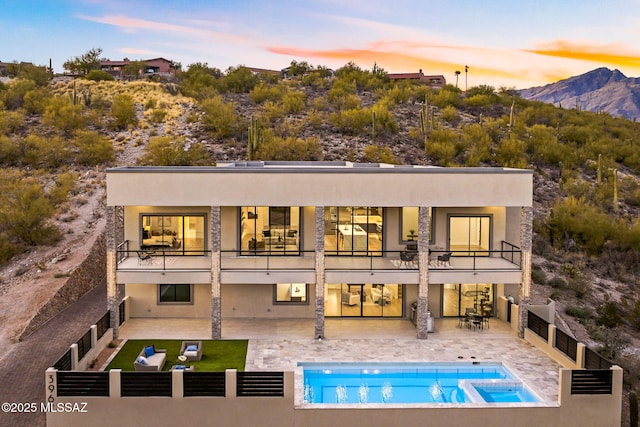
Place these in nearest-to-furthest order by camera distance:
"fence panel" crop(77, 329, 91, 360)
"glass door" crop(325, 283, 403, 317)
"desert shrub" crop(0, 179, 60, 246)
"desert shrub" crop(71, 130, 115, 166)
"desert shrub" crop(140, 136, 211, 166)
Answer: "fence panel" crop(77, 329, 91, 360) → "glass door" crop(325, 283, 403, 317) → "desert shrub" crop(0, 179, 60, 246) → "desert shrub" crop(140, 136, 211, 166) → "desert shrub" crop(71, 130, 115, 166)

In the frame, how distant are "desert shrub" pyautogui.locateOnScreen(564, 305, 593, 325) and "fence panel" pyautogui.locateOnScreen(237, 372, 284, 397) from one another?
1553cm

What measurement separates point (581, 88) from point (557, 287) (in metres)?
152

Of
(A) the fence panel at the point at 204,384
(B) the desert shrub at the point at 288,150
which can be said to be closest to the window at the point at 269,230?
(A) the fence panel at the point at 204,384

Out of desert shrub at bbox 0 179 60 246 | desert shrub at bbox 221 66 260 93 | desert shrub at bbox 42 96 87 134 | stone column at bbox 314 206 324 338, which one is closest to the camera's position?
stone column at bbox 314 206 324 338

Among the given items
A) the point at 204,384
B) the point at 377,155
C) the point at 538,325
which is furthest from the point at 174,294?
the point at 377,155

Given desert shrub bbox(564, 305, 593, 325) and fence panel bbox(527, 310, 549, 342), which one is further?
desert shrub bbox(564, 305, 593, 325)

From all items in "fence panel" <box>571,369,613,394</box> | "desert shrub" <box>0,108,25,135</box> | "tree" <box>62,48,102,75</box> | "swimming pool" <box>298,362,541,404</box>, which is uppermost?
"tree" <box>62,48,102,75</box>

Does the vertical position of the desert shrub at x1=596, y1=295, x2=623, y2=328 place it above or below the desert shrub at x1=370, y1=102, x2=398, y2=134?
below

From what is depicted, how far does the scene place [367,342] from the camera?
62.8ft

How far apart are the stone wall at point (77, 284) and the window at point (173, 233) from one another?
18.0 ft

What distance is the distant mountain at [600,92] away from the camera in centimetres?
13512

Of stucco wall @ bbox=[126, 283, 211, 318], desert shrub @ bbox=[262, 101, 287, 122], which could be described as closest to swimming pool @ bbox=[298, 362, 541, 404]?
stucco wall @ bbox=[126, 283, 211, 318]

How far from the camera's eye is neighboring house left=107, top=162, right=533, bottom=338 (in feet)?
63.4

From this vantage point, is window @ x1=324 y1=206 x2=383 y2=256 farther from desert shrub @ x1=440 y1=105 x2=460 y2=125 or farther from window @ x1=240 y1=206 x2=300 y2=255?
desert shrub @ x1=440 y1=105 x2=460 y2=125
